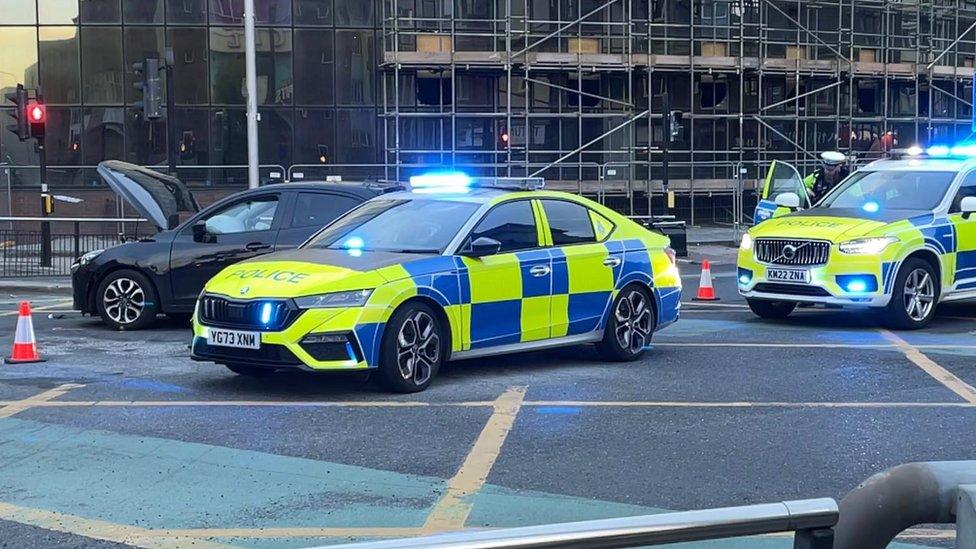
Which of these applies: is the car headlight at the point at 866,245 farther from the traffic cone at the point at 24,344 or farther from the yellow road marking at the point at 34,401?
the traffic cone at the point at 24,344

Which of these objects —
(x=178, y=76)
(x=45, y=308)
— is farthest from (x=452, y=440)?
(x=178, y=76)

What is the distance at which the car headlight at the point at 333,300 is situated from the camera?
8.00 metres

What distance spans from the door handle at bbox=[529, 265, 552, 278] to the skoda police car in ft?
12.4

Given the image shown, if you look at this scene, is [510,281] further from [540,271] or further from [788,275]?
[788,275]

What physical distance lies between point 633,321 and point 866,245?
10.2ft

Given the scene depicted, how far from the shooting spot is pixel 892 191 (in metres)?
13.0

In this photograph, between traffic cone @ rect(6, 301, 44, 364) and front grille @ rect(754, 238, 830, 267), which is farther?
front grille @ rect(754, 238, 830, 267)

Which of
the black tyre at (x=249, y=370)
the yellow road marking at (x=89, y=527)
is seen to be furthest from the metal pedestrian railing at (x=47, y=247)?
the yellow road marking at (x=89, y=527)

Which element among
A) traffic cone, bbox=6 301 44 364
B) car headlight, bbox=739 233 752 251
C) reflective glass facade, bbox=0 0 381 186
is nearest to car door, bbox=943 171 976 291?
car headlight, bbox=739 233 752 251

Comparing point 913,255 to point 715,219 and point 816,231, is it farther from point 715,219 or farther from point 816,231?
point 715,219

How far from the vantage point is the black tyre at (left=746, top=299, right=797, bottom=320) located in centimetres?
1309

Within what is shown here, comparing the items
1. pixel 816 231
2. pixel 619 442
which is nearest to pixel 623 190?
pixel 816 231

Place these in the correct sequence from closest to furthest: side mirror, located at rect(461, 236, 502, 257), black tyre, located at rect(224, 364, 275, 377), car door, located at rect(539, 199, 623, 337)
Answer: black tyre, located at rect(224, 364, 275, 377)
side mirror, located at rect(461, 236, 502, 257)
car door, located at rect(539, 199, 623, 337)

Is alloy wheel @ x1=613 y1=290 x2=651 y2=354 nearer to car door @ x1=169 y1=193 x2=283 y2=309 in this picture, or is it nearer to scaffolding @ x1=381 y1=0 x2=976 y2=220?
car door @ x1=169 y1=193 x2=283 y2=309
